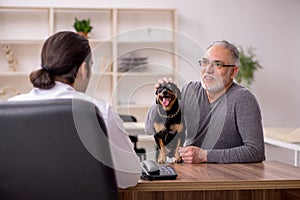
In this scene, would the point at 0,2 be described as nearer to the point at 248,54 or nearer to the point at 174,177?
the point at 248,54

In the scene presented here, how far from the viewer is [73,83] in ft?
5.12

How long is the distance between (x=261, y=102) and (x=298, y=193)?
468 centimetres

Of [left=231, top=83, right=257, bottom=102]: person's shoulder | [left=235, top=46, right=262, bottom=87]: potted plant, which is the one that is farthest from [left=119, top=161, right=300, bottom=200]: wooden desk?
[left=235, top=46, right=262, bottom=87]: potted plant

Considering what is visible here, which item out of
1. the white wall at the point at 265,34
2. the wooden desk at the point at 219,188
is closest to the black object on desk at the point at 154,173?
the wooden desk at the point at 219,188

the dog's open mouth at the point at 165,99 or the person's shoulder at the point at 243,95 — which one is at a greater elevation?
the dog's open mouth at the point at 165,99

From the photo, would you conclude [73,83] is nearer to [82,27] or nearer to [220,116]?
[220,116]

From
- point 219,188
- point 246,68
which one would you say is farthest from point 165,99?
point 246,68

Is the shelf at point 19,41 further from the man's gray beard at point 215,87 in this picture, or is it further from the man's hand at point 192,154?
the man's hand at point 192,154

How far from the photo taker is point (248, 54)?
6109mm

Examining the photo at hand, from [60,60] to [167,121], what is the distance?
0.57m

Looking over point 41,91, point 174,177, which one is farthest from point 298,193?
point 41,91

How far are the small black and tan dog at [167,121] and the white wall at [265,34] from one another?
164 inches

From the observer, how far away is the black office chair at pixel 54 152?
1272 mm

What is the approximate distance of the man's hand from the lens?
2094 millimetres
